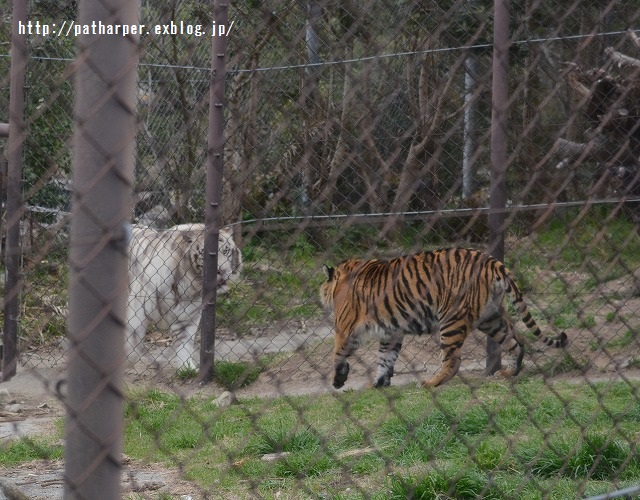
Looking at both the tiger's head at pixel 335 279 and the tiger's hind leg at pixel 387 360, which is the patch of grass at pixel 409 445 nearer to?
the tiger's hind leg at pixel 387 360

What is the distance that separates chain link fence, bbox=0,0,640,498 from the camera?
365 centimetres

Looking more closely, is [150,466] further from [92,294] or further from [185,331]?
[92,294]

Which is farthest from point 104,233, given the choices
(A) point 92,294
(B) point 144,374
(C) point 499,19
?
(B) point 144,374

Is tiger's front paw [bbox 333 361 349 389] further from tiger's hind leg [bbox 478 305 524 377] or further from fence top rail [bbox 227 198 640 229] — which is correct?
fence top rail [bbox 227 198 640 229]

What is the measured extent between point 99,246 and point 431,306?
4.95m

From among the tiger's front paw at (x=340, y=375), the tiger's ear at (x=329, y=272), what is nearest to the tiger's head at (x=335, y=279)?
the tiger's ear at (x=329, y=272)

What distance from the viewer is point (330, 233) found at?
6223 mm

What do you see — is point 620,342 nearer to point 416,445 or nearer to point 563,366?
point 563,366

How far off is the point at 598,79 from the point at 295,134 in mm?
2679

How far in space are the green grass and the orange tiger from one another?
1.30ft

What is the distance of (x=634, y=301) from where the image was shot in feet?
23.9

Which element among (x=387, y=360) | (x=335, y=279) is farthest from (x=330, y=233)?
(x=387, y=360)

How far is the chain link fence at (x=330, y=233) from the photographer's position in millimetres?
3650

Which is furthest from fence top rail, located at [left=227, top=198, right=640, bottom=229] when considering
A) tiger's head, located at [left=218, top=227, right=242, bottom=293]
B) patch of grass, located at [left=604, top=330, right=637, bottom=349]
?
patch of grass, located at [left=604, top=330, right=637, bottom=349]
